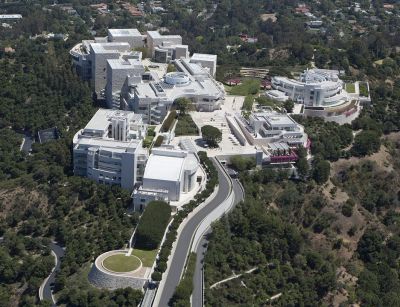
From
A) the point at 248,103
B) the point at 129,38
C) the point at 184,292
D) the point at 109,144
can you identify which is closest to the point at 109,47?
the point at 129,38

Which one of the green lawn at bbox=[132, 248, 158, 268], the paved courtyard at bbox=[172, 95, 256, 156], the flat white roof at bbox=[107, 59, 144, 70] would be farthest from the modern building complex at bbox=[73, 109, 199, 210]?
the flat white roof at bbox=[107, 59, 144, 70]

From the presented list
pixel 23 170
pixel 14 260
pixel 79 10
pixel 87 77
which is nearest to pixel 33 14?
pixel 79 10

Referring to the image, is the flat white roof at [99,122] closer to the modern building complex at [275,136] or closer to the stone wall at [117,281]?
the modern building complex at [275,136]

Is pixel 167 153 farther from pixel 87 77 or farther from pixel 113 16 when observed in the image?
pixel 113 16

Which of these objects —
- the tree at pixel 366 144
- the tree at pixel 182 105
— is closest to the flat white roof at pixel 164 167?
the tree at pixel 182 105

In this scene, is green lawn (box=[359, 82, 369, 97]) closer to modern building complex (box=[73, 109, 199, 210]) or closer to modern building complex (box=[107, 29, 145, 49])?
modern building complex (box=[107, 29, 145, 49])

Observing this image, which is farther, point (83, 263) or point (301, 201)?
point (301, 201)
